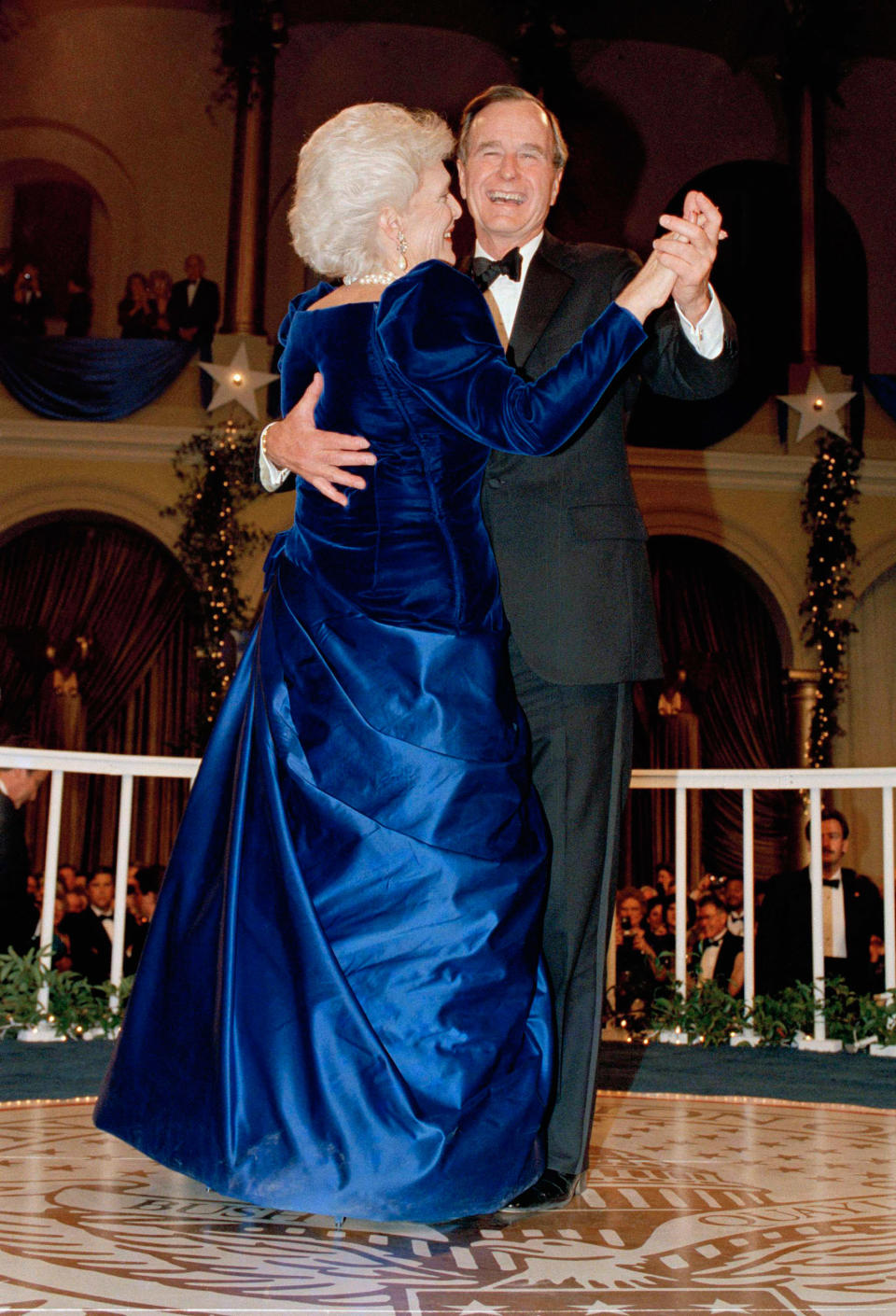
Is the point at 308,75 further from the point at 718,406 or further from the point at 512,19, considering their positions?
the point at 718,406

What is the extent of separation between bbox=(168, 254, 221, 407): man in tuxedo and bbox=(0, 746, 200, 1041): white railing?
6268 mm

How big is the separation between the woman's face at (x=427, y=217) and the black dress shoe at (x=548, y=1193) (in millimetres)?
1207

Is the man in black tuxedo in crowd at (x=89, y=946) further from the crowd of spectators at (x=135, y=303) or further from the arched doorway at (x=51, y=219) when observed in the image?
the arched doorway at (x=51, y=219)

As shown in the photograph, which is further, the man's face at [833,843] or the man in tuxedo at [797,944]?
the man's face at [833,843]

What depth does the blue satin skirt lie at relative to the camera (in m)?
1.47

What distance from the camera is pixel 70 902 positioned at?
22.1 ft

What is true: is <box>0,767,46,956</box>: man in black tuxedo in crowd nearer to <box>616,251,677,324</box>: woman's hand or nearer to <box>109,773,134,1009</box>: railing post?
<box>109,773,134,1009</box>: railing post

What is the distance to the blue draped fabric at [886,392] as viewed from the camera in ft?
31.0

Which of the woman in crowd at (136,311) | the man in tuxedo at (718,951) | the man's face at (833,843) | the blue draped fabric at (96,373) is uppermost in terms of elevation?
the woman in crowd at (136,311)

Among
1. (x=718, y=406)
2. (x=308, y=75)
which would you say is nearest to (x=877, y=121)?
(x=718, y=406)

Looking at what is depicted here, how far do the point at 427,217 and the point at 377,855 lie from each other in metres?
0.84

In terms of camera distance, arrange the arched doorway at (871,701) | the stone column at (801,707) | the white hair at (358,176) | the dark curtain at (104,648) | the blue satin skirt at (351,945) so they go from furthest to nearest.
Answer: the arched doorway at (871,701)
the dark curtain at (104,648)
the stone column at (801,707)
the white hair at (358,176)
the blue satin skirt at (351,945)

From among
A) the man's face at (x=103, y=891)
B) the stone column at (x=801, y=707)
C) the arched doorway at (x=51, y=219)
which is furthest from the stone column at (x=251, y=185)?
the stone column at (x=801, y=707)

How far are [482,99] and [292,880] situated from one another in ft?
4.05
